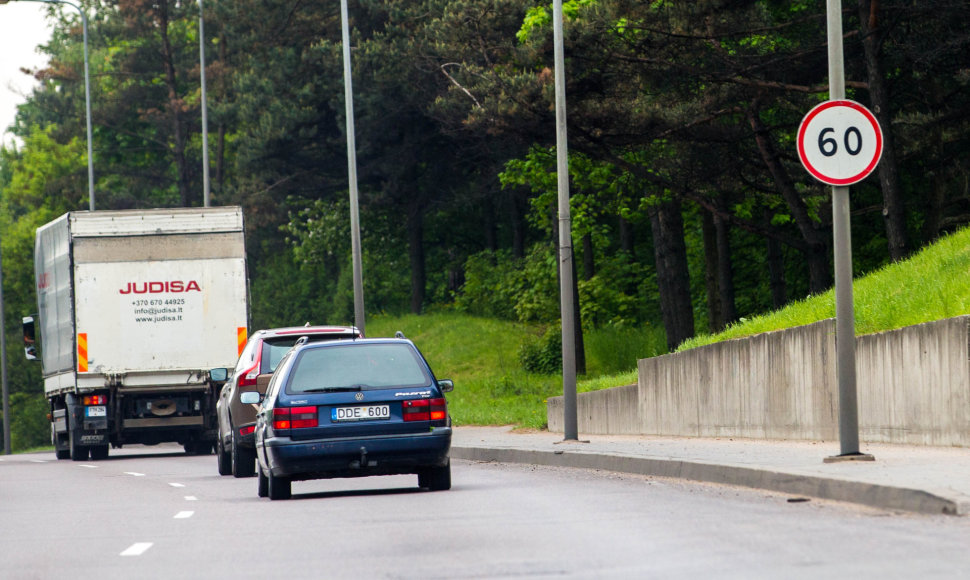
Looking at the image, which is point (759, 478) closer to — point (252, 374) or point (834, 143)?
point (834, 143)

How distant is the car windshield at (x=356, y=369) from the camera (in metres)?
15.4

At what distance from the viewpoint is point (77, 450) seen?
29.6 meters

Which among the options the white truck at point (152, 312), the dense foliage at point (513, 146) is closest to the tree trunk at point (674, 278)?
the dense foliage at point (513, 146)

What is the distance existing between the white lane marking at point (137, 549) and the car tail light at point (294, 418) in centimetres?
376

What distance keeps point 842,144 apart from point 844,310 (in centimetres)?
148

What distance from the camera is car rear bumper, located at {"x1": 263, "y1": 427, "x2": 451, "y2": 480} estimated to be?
15.1 m

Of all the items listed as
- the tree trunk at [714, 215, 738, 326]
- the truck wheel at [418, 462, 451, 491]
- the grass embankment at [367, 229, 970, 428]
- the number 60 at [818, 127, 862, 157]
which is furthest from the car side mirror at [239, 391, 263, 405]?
the tree trunk at [714, 215, 738, 326]

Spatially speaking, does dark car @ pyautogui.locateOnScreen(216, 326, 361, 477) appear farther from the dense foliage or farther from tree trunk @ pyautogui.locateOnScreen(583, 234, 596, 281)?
tree trunk @ pyautogui.locateOnScreen(583, 234, 596, 281)

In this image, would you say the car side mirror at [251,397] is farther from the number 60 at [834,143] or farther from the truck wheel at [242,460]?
the number 60 at [834,143]

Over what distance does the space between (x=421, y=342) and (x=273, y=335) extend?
34.6 metres

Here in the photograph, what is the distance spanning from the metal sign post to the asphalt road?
144 centimetres

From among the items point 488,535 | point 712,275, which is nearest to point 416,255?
point 712,275

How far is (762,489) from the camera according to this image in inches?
546

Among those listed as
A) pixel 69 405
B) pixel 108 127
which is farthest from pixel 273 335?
pixel 108 127
